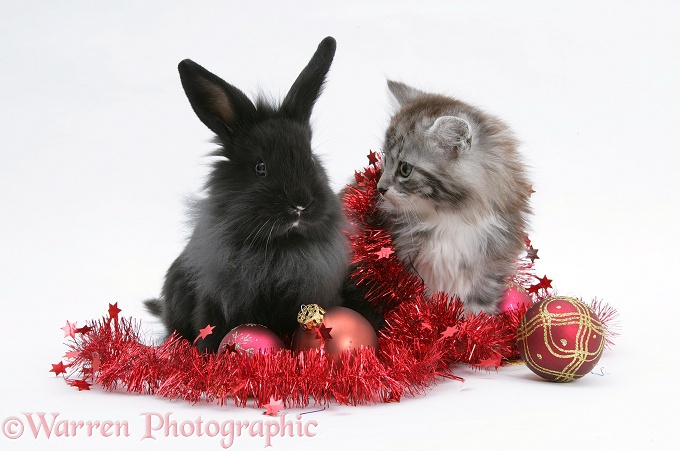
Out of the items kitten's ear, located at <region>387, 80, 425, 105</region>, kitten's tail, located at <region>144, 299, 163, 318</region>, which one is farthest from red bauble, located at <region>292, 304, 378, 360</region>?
kitten's tail, located at <region>144, 299, 163, 318</region>

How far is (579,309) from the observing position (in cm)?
Answer: 235

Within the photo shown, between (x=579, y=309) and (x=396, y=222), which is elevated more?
(x=396, y=222)

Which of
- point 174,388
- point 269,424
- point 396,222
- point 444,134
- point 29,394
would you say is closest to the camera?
point 269,424

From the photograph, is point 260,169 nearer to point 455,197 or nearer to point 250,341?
point 250,341

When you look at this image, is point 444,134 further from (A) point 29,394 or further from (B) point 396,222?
(A) point 29,394

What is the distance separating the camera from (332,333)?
2.25 metres

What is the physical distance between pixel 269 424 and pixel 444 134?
1.25m

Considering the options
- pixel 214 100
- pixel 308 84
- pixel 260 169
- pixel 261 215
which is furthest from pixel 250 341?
pixel 308 84

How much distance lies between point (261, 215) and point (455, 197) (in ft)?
2.62

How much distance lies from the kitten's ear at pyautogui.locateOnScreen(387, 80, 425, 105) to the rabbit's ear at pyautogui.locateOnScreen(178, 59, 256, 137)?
92 centimetres

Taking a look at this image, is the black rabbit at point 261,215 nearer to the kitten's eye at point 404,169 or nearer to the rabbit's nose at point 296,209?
the rabbit's nose at point 296,209

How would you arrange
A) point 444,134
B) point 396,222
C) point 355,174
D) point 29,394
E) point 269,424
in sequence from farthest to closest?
point 355,174, point 396,222, point 444,134, point 29,394, point 269,424

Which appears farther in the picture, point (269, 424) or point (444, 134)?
point (444, 134)

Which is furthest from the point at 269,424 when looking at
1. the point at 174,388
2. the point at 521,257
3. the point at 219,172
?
the point at 521,257
